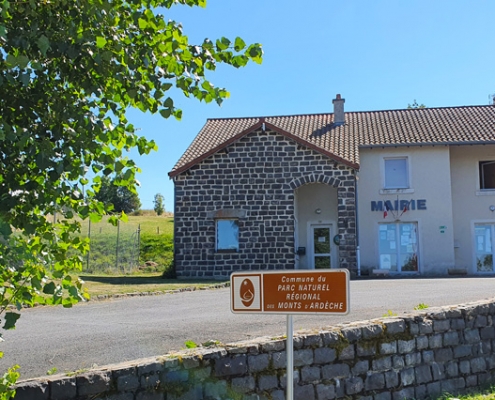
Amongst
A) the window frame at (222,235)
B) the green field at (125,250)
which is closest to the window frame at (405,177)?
the window frame at (222,235)

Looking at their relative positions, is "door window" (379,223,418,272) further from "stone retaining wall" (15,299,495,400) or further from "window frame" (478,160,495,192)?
"stone retaining wall" (15,299,495,400)

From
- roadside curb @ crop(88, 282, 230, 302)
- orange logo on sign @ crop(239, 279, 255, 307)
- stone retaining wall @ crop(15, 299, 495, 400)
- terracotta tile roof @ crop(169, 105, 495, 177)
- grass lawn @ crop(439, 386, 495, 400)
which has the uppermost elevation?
terracotta tile roof @ crop(169, 105, 495, 177)

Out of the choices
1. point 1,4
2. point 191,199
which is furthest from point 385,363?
point 191,199

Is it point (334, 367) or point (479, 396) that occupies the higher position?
point (334, 367)

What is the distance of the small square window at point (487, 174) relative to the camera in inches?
985

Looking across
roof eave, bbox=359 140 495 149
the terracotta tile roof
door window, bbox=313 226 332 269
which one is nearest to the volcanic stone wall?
the terracotta tile roof

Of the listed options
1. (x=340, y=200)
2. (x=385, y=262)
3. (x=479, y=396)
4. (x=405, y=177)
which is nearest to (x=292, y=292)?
(x=479, y=396)

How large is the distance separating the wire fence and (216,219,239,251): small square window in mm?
4059

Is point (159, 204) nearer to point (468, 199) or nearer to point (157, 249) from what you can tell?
point (157, 249)

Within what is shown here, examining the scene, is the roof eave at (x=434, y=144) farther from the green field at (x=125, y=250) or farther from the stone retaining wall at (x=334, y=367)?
the stone retaining wall at (x=334, y=367)

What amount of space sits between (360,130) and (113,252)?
12.6 metres

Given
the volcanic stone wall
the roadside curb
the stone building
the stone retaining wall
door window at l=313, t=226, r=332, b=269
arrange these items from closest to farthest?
the stone retaining wall
the roadside curb
the volcanic stone wall
the stone building
door window at l=313, t=226, r=332, b=269

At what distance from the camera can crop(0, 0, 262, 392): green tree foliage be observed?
369 cm

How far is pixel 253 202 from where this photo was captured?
22.9m
